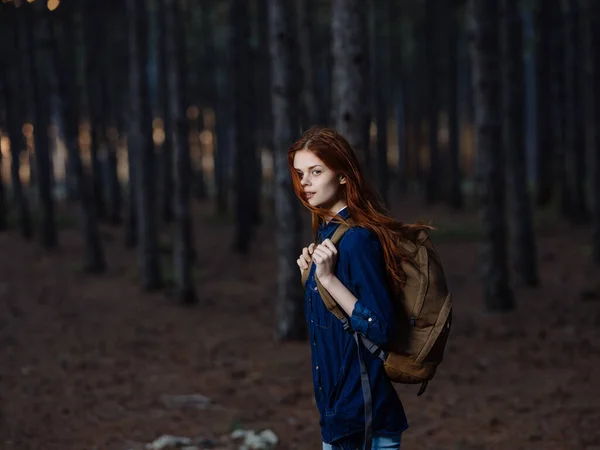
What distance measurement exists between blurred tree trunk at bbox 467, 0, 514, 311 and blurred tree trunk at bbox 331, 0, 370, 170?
2.72 m

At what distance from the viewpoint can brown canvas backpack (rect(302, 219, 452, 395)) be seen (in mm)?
3135

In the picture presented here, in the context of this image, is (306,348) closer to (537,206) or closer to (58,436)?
(58,436)

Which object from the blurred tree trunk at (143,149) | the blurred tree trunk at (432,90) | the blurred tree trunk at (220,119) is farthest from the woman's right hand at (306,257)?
the blurred tree trunk at (432,90)

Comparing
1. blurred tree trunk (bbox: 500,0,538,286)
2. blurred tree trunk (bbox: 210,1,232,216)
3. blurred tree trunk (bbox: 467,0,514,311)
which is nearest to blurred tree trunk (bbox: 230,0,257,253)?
blurred tree trunk (bbox: 500,0,538,286)

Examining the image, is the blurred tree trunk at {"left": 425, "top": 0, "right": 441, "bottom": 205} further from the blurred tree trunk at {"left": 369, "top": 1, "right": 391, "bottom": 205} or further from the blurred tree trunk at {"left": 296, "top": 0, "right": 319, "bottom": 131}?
the blurred tree trunk at {"left": 296, "top": 0, "right": 319, "bottom": 131}

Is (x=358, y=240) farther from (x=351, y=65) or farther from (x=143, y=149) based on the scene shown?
(x=143, y=149)

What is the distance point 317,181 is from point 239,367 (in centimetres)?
690

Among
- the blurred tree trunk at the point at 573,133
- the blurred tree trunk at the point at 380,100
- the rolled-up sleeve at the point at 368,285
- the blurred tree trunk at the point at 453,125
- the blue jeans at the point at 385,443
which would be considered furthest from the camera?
the blurred tree trunk at the point at 453,125

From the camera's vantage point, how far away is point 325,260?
3.19m

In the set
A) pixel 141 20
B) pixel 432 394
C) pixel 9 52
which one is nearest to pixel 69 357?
pixel 432 394

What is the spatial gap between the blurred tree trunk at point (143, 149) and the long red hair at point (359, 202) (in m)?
11.9

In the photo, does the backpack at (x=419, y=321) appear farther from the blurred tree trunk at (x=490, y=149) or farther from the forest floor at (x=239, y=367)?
the blurred tree trunk at (x=490, y=149)

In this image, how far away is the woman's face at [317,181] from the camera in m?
3.31

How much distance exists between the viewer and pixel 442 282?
10.4 feet
